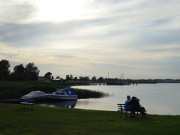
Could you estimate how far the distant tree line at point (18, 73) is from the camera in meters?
90.3

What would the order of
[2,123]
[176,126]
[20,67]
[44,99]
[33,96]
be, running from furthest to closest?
[20,67]
[44,99]
[33,96]
[2,123]
[176,126]

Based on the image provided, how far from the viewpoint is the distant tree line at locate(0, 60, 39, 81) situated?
9029 cm

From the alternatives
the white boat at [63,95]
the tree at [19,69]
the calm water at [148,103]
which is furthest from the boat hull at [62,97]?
the tree at [19,69]

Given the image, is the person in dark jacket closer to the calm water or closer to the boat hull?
the calm water

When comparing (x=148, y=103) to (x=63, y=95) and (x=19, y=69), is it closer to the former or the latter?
(x=63, y=95)

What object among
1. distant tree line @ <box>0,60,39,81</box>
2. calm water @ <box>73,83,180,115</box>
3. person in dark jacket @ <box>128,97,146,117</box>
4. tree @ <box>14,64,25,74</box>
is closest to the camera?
person in dark jacket @ <box>128,97,146,117</box>

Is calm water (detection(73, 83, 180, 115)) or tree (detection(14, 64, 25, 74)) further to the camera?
tree (detection(14, 64, 25, 74))

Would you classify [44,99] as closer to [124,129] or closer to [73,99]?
[73,99]

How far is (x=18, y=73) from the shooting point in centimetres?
11512

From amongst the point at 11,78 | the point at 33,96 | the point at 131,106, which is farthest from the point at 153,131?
the point at 11,78

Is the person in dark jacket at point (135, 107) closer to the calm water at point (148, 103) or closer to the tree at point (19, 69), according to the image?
the calm water at point (148, 103)

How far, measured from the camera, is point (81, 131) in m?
10.2

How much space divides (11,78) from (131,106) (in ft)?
294

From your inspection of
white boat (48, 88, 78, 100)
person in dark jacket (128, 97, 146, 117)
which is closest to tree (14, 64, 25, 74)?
white boat (48, 88, 78, 100)
